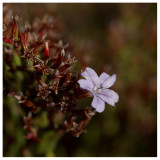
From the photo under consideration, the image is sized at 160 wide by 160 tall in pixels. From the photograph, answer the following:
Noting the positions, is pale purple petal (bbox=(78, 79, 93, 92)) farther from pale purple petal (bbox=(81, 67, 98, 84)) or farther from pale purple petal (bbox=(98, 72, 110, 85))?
pale purple petal (bbox=(98, 72, 110, 85))

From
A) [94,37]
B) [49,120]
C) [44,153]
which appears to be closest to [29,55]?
[49,120]

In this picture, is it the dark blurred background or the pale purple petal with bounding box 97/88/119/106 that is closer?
the pale purple petal with bounding box 97/88/119/106

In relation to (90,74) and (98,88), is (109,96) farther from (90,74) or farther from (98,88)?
(90,74)

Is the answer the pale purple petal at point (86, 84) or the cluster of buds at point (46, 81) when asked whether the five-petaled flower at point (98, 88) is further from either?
the cluster of buds at point (46, 81)

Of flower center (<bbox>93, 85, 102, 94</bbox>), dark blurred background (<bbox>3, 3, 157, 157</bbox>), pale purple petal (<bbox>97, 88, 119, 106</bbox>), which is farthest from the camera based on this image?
dark blurred background (<bbox>3, 3, 157, 157</bbox>)

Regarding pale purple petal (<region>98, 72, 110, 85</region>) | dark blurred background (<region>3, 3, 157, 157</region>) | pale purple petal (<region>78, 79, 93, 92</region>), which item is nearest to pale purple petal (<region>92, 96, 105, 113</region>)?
pale purple petal (<region>78, 79, 93, 92</region>)

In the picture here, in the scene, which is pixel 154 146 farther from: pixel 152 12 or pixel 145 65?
pixel 152 12

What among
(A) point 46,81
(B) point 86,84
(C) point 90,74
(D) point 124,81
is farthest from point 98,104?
(D) point 124,81
